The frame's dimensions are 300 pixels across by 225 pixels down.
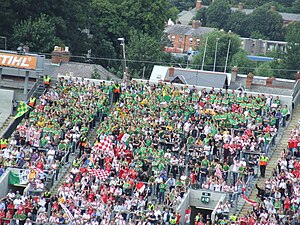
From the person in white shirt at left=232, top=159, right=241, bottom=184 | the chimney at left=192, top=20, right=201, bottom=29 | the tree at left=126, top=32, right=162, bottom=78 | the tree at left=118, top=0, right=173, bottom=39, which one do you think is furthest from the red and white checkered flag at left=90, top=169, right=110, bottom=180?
the chimney at left=192, top=20, right=201, bottom=29

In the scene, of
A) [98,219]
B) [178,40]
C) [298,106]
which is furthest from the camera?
[178,40]

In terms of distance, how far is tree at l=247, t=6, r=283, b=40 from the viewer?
174 metres

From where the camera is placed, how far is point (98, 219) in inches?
1916

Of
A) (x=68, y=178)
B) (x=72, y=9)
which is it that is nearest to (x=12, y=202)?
(x=68, y=178)

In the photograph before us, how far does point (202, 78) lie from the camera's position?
75.9 m

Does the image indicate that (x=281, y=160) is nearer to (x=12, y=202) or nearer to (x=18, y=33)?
(x=12, y=202)

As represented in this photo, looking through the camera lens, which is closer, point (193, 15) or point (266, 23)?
point (266, 23)

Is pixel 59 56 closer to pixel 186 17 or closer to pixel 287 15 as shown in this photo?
pixel 287 15

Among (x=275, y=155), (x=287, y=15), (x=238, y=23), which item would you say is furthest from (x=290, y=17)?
(x=275, y=155)

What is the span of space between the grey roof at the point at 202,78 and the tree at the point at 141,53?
11752mm

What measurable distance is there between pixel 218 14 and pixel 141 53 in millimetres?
91618

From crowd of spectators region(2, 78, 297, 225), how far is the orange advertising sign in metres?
1.61

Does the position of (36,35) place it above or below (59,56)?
below

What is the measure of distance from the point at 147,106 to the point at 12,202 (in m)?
9.45
